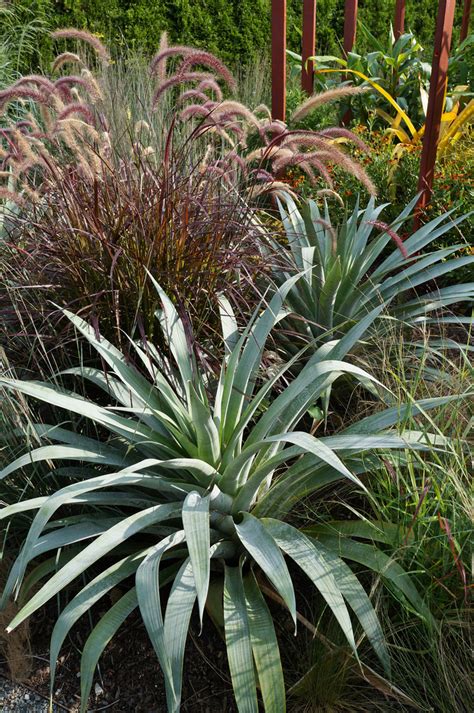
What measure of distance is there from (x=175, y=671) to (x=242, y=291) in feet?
4.57

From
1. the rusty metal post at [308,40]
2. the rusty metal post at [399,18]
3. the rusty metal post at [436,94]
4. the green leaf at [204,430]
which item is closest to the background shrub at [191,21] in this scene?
the rusty metal post at [399,18]

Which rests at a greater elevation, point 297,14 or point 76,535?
point 297,14

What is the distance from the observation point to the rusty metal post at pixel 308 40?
16.1 ft

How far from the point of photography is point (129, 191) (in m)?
2.40

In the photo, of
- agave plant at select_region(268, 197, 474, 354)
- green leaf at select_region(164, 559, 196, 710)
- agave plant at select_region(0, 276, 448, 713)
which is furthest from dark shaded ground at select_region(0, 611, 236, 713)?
agave plant at select_region(268, 197, 474, 354)

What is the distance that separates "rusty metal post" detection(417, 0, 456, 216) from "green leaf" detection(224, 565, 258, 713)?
2.24 m

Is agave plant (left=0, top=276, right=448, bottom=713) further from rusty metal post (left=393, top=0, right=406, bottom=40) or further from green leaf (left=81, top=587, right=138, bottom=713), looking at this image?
rusty metal post (left=393, top=0, right=406, bottom=40)

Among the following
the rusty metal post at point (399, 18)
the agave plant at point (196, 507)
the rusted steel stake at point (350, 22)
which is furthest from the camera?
the rusty metal post at point (399, 18)

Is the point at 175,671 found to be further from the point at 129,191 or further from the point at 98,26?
the point at 98,26

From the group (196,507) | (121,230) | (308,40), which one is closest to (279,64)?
(308,40)

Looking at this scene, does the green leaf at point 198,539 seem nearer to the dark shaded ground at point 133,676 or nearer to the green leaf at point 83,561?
the green leaf at point 83,561

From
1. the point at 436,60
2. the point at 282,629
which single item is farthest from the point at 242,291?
the point at 436,60

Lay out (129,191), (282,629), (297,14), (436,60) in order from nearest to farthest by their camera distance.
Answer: (282,629), (129,191), (436,60), (297,14)

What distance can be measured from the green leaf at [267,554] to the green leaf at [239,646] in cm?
11
